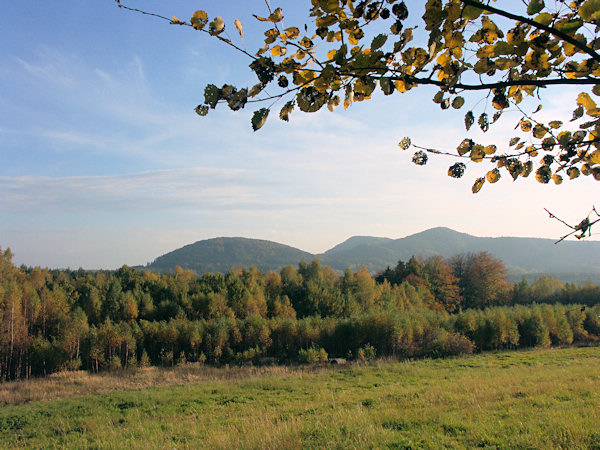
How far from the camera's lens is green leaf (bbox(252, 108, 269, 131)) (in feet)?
5.61

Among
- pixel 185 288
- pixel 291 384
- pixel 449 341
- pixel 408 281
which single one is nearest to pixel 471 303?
pixel 408 281

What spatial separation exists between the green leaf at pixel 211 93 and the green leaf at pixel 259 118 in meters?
0.19

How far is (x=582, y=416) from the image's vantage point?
6.84 m

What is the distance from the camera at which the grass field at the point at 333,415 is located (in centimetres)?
620

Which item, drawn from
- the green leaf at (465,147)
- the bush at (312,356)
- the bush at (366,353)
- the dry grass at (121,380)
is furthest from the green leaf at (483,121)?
the bush at (312,356)

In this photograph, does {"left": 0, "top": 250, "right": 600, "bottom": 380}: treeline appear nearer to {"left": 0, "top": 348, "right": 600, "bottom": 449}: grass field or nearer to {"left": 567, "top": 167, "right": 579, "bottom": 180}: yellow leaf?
{"left": 0, "top": 348, "right": 600, "bottom": 449}: grass field

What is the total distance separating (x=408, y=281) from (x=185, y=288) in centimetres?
3271

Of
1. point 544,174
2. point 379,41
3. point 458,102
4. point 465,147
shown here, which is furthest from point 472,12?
point 544,174

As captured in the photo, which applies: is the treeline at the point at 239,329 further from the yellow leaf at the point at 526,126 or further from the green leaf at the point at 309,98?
the green leaf at the point at 309,98

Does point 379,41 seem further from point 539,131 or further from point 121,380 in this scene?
point 121,380

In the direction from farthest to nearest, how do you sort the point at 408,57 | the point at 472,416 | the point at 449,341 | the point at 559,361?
the point at 449,341
the point at 559,361
the point at 472,416
the point at 408,57

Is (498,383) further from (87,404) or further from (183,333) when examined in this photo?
(183,333)

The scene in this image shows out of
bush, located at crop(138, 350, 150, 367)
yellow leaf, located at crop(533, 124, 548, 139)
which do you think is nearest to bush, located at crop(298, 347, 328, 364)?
bush, located at crop(138, 350, 150, 367)

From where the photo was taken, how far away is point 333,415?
858 centimetres
